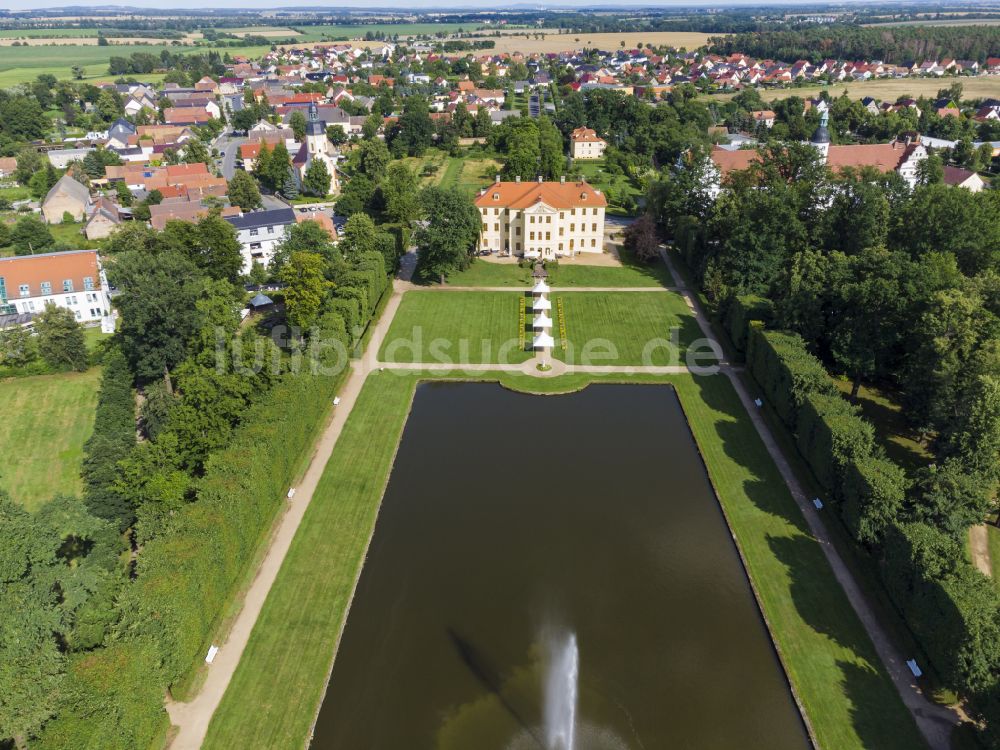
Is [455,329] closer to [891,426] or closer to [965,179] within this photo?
[891,426]

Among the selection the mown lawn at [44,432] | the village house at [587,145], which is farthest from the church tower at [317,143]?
the mown lawn at [44,432]

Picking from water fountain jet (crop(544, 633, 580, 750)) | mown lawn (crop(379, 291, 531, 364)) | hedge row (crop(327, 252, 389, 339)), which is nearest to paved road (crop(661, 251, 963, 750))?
water fountain jet (crop(544, 633, 580, 750))

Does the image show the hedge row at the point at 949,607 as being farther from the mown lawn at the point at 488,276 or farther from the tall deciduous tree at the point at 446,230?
the tall deciduous tree at the point at 446,230

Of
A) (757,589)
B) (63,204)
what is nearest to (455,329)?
(757,589)

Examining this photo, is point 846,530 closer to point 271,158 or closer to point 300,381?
point 300,381

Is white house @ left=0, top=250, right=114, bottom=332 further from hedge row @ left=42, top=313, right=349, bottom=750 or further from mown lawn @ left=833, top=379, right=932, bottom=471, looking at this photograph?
mown lawn @ left=833, top=379, right=932, bottom=471

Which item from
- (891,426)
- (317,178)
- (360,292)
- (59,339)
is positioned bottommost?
(891,426)
